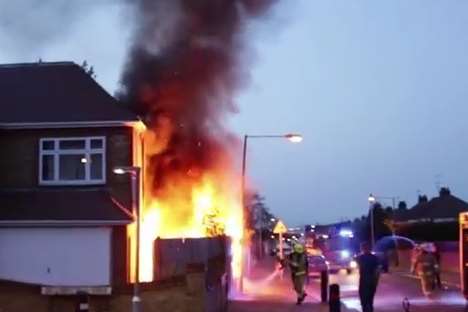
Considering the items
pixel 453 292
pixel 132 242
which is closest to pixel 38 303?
pixel 132 242

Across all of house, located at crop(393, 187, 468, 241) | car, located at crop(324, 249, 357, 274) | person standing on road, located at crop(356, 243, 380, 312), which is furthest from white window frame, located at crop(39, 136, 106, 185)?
house, located at crop(393, 187, 468, 241)

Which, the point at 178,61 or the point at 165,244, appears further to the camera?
the point at 178,61

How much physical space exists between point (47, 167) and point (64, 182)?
77cm

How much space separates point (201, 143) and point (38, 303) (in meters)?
14.2

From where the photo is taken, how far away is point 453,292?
29312mm

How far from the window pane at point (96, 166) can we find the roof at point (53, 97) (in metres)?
1.23

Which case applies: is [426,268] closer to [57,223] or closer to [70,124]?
[57,223]

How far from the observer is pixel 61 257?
2436cm

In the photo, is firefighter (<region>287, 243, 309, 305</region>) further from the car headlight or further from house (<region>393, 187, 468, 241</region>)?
house (<region>393, 187, 468, 241</region>)

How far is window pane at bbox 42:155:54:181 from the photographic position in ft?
85.6

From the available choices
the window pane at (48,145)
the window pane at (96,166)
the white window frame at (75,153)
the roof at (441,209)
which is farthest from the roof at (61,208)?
the roof at (441,209)

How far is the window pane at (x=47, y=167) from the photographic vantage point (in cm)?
2609

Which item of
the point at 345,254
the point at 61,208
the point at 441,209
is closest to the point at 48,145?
the point at 61,208

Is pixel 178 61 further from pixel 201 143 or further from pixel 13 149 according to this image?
pixel 13 149
